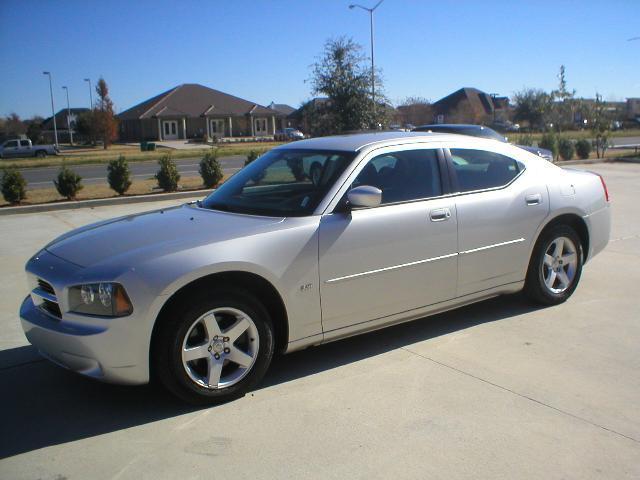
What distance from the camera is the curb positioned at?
40.9 ft

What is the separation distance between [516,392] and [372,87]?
1792 cm

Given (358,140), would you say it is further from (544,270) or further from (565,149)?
(565,149)

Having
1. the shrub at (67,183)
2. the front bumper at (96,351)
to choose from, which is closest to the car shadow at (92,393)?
the front bumper at (96,351)

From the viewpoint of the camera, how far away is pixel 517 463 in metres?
3.15

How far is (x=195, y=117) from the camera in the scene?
67.1 meters

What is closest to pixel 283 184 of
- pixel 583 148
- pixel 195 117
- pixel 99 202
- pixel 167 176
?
pixel 99 202

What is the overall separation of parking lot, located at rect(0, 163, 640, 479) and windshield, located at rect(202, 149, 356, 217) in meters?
1.15

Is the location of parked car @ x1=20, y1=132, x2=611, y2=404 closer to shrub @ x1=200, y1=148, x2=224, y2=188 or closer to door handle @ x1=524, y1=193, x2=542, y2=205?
door handle @ x1=524, y1=193, x2=542, y2=205

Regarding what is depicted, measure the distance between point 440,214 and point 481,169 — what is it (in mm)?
737

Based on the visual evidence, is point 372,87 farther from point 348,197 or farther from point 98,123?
point 98,123

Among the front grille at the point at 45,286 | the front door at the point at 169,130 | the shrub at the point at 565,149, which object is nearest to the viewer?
the front grille at the point at 45,286

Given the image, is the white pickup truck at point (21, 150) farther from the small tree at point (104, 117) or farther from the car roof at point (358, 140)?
the car roof at point (358, 140)

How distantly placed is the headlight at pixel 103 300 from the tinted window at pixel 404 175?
1.81 meters

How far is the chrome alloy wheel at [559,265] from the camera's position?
5.54 meters
